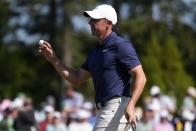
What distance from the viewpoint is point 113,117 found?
8469 mm

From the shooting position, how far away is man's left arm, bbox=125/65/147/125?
26.9ft

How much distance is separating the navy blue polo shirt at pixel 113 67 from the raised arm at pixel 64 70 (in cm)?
48

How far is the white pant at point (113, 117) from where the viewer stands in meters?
8.47

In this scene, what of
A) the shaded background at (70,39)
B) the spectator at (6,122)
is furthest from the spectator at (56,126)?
the shaded background at (70,39)

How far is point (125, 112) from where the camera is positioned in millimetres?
8266

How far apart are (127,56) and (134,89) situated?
15.0 inches

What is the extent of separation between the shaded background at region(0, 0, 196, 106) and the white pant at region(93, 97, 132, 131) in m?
31.3

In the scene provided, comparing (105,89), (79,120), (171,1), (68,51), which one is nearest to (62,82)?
(68,51)

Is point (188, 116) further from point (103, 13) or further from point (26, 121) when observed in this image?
point (103, 13)

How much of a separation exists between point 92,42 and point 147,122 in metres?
37.9

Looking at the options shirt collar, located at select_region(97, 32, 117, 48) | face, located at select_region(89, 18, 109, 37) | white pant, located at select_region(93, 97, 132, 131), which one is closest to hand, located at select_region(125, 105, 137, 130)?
white pant, located at select_region(93, 97, 132, 131)

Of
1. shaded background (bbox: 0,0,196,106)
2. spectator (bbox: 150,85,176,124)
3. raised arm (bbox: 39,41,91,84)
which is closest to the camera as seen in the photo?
raised arm (bbox: 39,41,91,84)

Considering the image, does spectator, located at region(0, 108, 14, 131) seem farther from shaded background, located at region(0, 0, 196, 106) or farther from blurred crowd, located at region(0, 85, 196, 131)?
shaded background, located at region(0, 0, 196, 106)

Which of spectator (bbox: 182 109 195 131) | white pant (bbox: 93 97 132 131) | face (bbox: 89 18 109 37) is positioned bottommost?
spectator (bbox: 182 109 195 131)
